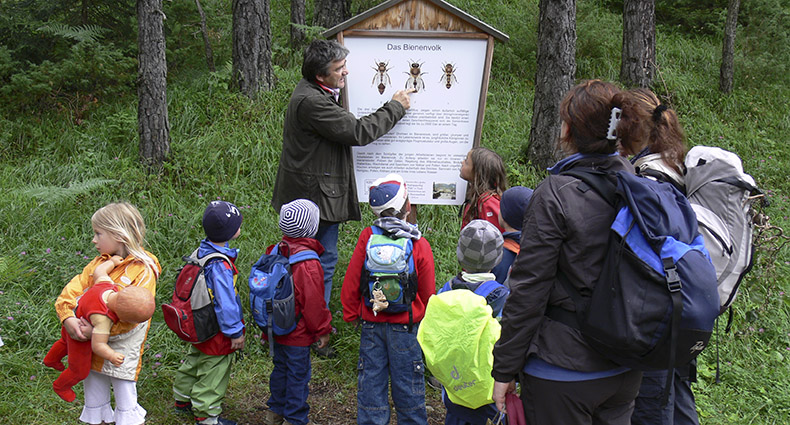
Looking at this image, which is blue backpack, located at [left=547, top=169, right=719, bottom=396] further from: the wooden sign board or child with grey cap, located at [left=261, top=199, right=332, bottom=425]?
the wooden sign board

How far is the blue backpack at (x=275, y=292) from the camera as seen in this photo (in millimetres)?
3918

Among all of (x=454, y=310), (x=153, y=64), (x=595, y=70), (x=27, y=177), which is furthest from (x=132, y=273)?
(x=595, y=70)

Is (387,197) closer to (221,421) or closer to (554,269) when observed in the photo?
(554,269)

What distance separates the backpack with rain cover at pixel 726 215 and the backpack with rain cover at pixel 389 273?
1638mm

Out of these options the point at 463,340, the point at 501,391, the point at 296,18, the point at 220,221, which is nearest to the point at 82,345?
the point at 220,221

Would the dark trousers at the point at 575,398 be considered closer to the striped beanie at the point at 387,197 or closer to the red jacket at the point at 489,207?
the striped beanie at the point at 387,197

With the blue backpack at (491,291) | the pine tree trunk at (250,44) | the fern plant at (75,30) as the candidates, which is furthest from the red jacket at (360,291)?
the fern plant at (75,30)

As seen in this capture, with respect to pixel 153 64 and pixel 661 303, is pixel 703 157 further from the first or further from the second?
pixel 153 64

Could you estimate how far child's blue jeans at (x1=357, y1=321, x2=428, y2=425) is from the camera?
12.8 ft

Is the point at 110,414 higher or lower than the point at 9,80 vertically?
lower

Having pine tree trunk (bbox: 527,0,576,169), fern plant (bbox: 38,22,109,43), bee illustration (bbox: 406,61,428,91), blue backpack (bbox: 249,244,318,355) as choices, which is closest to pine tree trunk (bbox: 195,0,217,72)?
fern plant (bbox: 38,22,109,43)

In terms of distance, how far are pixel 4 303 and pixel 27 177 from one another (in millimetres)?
2603

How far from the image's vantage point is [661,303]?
2.15 metres

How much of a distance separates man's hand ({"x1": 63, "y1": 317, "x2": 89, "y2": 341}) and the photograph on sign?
2347 mm
